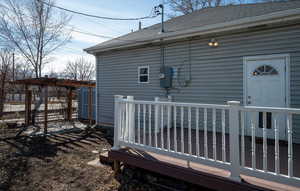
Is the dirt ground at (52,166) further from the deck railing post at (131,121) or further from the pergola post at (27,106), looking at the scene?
the pergola post at (27,106)

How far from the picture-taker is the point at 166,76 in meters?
6.10

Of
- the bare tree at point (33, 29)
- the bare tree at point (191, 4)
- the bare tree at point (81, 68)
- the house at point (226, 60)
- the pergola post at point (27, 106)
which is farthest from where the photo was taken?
the bare tree at point (81, 68)

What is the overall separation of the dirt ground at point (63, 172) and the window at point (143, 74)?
2.61m

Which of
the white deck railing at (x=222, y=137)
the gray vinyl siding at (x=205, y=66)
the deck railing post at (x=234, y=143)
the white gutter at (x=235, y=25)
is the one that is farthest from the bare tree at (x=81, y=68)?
the deck railing post at (x=234, y=143)

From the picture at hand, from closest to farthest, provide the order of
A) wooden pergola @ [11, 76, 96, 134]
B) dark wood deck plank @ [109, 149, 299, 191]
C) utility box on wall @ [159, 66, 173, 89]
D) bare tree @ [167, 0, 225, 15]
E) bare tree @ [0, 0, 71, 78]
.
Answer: dark wood deck plank @ [109, 149, 299, 191]
utility box on wall @ [159, 66, 173, 89]
wooden pergola @ [11, 76, 96, 134]
bare tree @ [167, 0, 225, 15]
bare tree @ [0, 0, 71, 78]

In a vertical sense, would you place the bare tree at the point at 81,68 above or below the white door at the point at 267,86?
above

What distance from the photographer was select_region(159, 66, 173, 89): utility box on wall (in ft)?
19.9

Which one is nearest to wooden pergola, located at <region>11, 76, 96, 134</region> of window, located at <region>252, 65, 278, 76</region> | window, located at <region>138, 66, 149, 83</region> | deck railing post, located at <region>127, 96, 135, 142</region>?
window, located at <region>138, 66, 149, 83</region>

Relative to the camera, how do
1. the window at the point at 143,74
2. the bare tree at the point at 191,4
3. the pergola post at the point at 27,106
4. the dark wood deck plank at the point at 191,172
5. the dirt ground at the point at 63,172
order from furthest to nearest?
the bare tree at the point at 191,4 < the pergola post at the point at 27,106 < the window at the point at 143,74 < the dirt ground at the point at 63,172 < the dark wood deck plank at the point at 191,172

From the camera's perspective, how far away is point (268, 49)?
464cm

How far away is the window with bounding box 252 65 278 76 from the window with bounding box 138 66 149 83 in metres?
3.29

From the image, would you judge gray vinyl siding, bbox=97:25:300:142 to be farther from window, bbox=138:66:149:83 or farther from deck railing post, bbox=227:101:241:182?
deck railing post, bbox=227:101:241:182

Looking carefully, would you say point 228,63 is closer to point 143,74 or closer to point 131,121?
point 143,74

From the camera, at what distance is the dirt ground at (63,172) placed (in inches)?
126
